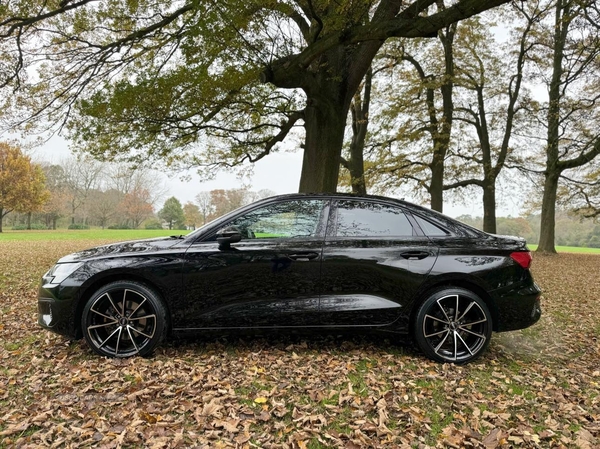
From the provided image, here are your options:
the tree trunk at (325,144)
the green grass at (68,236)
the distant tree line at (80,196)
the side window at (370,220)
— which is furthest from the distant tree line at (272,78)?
the distant tree line at (80,196)

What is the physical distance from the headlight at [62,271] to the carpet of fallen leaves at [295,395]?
73 cm

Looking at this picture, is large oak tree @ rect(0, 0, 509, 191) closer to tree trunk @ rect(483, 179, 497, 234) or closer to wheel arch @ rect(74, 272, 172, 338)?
wheel arch @ rect(74, 272, 172, 338)

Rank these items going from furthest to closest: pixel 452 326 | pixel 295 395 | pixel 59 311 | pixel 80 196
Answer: pixel 80 196 → pixel 452 326 → pixel 59 311 → pixel 295 395

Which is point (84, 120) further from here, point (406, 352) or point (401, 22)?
point (406, 352)

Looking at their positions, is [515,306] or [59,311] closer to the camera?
[59,311]

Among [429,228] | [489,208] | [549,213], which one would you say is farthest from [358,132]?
[429,228]

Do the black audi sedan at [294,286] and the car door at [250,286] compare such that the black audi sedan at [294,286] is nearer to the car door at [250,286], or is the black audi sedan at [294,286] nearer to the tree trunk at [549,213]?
the car door at [250,286]

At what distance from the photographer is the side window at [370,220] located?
3678mm

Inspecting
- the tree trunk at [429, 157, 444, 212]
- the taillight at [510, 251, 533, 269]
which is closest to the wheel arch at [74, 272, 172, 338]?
the taillight at [510, 251, 533, 269]

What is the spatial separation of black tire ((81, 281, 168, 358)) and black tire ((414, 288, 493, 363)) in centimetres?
239

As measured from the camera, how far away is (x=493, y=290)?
3557 millimetres

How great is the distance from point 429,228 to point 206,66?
599cm

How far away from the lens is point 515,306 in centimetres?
355

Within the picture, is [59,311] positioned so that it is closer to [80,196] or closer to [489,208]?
[489,208]
